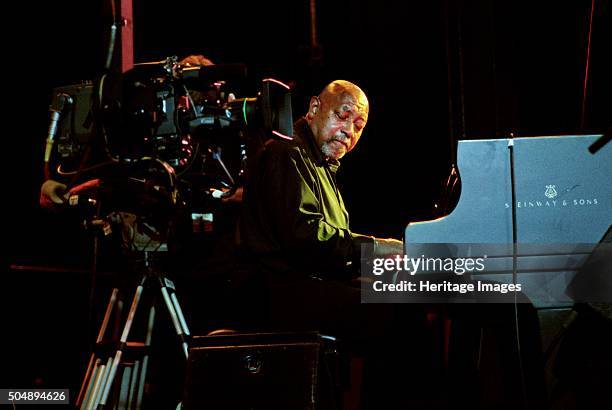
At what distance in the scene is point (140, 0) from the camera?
5.06m

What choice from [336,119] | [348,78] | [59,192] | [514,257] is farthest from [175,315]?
[348,78]

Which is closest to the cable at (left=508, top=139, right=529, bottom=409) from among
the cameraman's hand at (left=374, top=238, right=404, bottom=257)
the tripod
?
the cameraman's hand at (left=374, top=238, right=404, bottom=257)

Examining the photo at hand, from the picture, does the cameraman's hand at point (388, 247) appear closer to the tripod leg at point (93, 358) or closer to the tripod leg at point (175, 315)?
the tripod leg at point (175, 315)

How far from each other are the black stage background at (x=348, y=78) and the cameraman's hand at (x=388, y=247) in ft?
4.91

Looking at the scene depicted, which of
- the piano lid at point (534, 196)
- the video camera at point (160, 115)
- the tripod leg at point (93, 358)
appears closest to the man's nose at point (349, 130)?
the video camera at point (160, 115)

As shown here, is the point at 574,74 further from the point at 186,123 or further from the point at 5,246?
the point at 5,246

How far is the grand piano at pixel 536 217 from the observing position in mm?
2332

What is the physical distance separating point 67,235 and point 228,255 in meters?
1.11

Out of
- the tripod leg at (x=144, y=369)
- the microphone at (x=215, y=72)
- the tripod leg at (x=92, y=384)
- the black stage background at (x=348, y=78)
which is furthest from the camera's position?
the black stage background at (x=348, y=78)

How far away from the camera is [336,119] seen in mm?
3285

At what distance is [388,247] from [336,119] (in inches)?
33.4

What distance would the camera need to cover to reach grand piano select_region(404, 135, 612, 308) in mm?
2332

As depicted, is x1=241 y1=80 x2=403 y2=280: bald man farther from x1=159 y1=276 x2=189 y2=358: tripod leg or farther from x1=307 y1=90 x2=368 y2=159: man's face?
x1=159 y1=276 x2=189 y2=358: tripod leg

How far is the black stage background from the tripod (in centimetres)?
111
